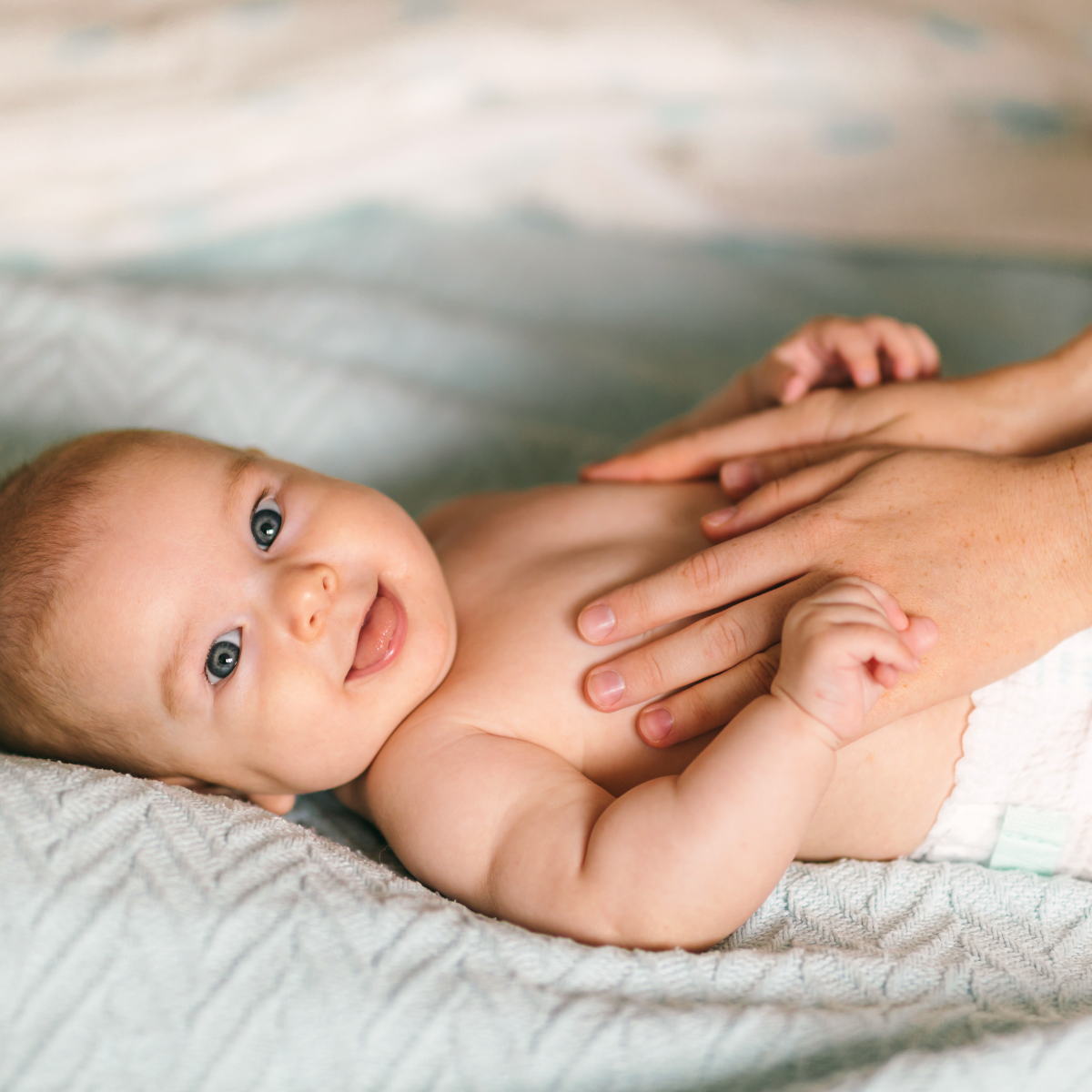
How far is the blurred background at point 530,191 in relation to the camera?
5.29 feet

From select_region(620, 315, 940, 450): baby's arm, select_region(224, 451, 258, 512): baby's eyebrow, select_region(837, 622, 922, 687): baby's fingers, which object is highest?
select_region(620, 315, 940, 450): baby's arm

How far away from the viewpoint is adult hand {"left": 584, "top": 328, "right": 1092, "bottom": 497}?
1104mm

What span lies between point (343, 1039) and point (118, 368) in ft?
3.62

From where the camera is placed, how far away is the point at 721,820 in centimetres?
85

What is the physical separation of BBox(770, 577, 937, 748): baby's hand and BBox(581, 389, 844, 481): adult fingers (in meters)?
0.33

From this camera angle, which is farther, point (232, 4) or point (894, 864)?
point (232, 4)

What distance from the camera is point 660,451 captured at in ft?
4.04

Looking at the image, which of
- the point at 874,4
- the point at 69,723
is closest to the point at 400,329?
the point at 69,723

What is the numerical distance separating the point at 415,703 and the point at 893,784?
0.52 metres

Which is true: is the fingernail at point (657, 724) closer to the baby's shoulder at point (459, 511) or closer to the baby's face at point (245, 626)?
the baby's face at point (245, 626)

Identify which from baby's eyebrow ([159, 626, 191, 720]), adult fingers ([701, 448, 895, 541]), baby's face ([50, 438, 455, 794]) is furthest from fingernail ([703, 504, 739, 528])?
baby's eyebrow ([159, 626, 191, 720])

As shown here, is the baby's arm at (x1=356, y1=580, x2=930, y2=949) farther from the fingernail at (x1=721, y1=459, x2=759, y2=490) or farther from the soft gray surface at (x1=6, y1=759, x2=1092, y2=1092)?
the fingernail at (x1=721, y1=459, x2=759, y2=490)

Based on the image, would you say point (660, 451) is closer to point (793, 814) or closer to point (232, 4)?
point (793, 814)

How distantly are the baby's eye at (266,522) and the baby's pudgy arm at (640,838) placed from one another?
332 millimetres
